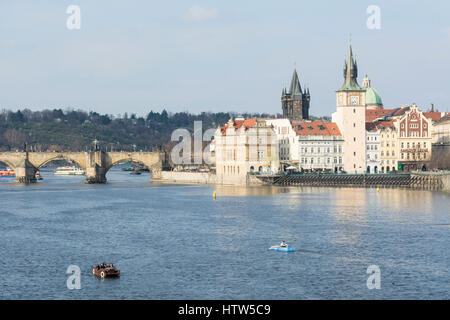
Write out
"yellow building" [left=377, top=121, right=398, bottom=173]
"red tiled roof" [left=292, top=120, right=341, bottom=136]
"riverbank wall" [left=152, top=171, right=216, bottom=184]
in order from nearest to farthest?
"red tiled roof" [left=292, top=120, right=341, bottom=136]
"yellow building" [left=377, top=121, right=398, bottom=173]
"riverbank wall" [left=152, top=171, right=216, bottom=184]

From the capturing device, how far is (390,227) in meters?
72.3

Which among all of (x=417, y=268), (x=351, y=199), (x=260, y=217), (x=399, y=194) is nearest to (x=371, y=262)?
(x=417, y=268)

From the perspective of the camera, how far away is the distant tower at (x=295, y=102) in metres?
182

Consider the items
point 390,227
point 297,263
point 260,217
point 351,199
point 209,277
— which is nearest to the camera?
point 209,277

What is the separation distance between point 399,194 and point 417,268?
214 ft

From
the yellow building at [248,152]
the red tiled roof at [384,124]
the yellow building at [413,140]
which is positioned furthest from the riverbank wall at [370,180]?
the red tiled roof at [384,124]

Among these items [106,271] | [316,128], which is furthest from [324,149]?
[106,271]

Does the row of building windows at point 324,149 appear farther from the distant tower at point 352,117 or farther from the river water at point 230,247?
the river water at point 230,247

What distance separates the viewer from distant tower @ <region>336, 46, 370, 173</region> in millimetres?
148250

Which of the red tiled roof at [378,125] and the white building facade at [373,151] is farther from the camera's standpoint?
the red tiled roof at [378,125]

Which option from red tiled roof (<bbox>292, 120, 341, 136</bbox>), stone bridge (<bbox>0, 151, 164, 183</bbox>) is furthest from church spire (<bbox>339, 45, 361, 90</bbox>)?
stone bridge (<bbox>0, 151, 164, 183</bbox>)

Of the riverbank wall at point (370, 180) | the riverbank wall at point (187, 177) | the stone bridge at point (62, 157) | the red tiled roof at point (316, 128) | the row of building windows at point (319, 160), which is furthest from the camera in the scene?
the stone bridge at point (62, 157)

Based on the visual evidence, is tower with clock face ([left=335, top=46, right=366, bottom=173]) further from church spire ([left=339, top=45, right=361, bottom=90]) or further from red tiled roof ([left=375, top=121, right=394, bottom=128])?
red tiled roof ([left=375, top=121, right=394, bottom=128])
